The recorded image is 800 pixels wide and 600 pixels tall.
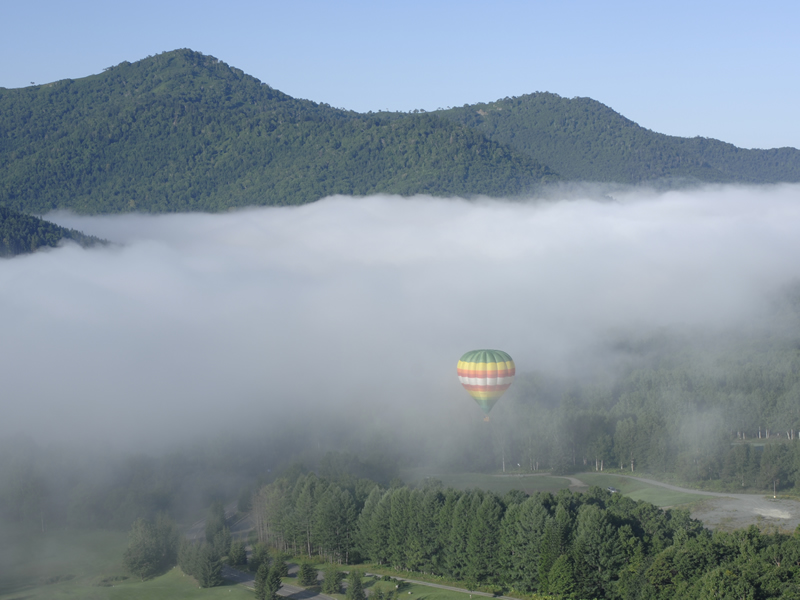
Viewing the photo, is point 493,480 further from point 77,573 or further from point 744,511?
point 77,573

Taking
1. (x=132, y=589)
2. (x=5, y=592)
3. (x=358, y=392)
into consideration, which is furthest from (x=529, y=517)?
(x=358, y=392)

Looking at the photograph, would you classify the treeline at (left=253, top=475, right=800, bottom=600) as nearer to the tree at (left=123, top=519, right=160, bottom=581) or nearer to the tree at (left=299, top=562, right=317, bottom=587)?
the tree at (left=299, top=562, right=317, bottom=587)

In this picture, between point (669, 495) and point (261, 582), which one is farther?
point (669, 495)

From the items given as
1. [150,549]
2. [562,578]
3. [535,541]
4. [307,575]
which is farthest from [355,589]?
[150,549]

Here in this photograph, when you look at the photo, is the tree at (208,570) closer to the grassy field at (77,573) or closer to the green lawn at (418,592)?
the grassy field at (77,573)

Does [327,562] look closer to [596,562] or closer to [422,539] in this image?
[422,539]

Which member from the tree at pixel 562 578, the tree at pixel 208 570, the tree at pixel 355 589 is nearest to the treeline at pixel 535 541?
the tree at pixel 562 578
